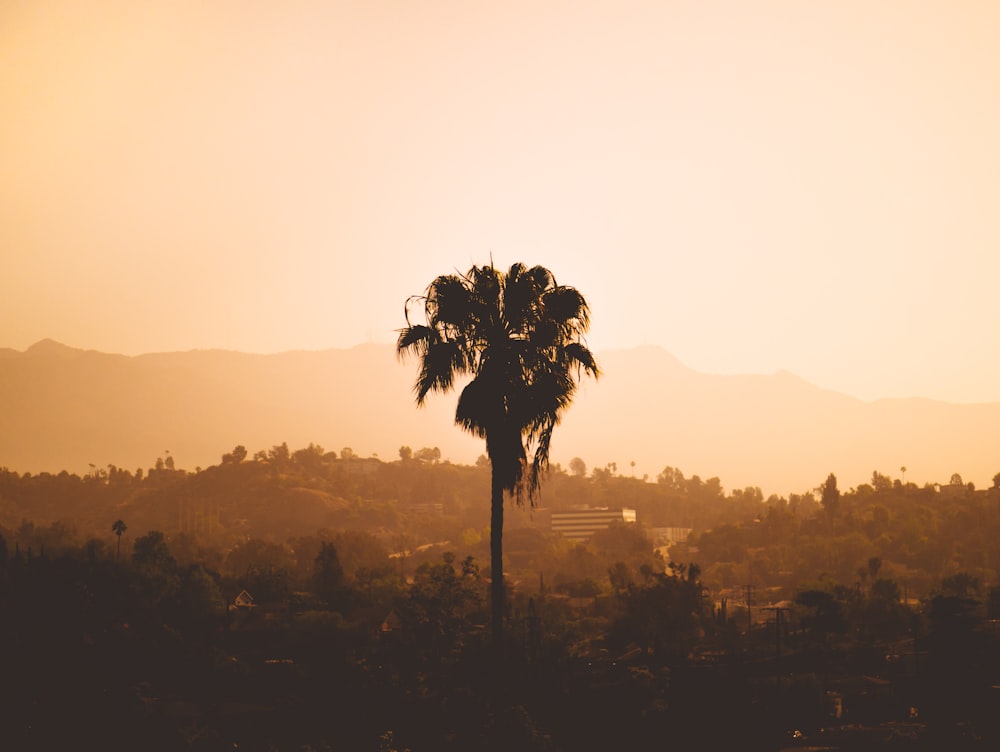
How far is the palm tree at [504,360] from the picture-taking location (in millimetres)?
21312

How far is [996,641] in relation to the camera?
53500 mm

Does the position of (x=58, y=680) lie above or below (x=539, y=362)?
below

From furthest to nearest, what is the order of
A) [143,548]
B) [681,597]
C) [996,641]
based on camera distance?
[143,548]
[681,597]
[996,641]

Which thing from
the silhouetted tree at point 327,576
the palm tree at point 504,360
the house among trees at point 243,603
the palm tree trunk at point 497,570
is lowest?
the house among trees at point 243,603

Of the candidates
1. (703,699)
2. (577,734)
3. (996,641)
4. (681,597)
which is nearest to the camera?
(577,734)

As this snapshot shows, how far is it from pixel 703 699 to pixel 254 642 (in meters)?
49.3

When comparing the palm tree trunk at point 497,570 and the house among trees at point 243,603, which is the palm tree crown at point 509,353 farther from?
the house among trees at point 243,603

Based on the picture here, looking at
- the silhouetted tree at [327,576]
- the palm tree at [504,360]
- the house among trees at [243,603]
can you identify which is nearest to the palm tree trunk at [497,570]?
the palm tree at [504,360]

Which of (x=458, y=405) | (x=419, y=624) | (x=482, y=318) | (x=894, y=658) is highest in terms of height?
(x=482, y=318)

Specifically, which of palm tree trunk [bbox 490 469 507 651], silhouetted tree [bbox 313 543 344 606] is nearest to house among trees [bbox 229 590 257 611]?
silhouetted tree [bbox 313 543 344 606]

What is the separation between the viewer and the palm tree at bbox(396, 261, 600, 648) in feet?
69.9

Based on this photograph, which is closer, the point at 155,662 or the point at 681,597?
the point at 155,662

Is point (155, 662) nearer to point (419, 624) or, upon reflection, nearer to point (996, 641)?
point (419, 624)

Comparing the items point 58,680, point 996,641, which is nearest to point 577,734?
Answer: point 58,680
